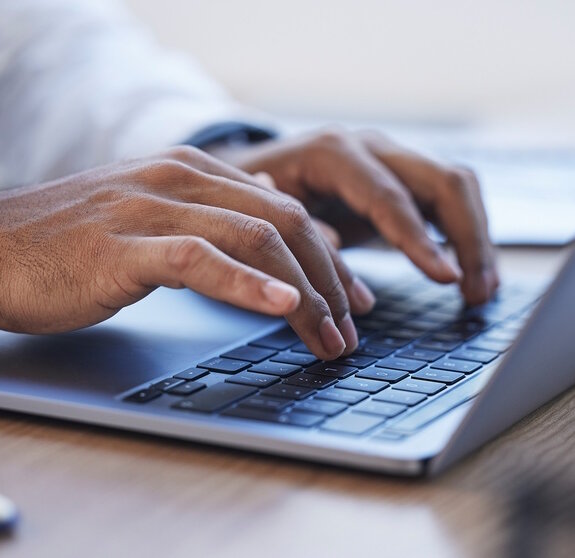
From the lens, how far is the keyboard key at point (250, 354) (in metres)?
0.53

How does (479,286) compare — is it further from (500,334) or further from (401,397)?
(401,397)

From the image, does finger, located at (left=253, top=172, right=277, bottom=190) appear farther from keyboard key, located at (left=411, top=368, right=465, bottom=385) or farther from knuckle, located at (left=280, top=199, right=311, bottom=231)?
keyboard key, located at (left=411, top=368, right=465, bottom=385)

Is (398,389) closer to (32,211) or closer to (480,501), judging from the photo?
(480,501)

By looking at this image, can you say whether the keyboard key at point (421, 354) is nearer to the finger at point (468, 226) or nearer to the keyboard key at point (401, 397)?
the keyboard key at point (401, 397)

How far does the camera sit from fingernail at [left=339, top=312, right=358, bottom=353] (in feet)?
1.78

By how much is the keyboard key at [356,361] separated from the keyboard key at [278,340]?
0.04 metres

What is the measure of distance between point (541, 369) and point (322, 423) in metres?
0.11

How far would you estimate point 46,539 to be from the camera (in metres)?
0.34

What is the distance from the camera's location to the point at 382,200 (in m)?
0.78

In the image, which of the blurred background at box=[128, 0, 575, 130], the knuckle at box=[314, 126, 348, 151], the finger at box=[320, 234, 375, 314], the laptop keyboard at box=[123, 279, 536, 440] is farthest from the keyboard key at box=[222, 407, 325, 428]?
the blurred background at box=[128, 0, 575, 130]

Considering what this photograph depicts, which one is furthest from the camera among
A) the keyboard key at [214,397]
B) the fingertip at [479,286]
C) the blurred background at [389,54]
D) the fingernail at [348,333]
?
the blurred background at [389,54]

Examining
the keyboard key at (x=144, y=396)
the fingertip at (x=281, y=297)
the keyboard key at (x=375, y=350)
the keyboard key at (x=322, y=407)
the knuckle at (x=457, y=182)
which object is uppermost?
the fingertip at (x=281, y=297)

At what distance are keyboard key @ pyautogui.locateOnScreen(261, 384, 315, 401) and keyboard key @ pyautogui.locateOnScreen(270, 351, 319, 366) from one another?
5cm

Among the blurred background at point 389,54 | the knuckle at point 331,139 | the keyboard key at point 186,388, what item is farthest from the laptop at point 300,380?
the blurred background at point 389,54
